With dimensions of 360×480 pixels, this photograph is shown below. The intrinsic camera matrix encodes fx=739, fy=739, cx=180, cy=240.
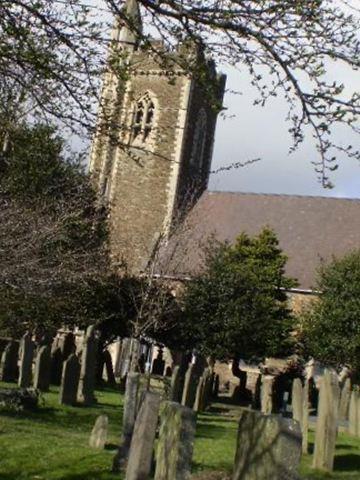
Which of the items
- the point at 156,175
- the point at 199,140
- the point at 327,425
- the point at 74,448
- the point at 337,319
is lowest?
the point at 74,448

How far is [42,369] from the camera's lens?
14469 mm

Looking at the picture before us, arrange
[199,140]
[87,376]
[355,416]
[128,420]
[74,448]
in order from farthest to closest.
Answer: [199,140] < [355,416] < [87,376] < [74,448] < [128,420]

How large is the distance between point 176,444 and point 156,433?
3249 mm

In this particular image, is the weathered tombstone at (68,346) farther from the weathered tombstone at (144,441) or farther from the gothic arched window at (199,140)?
the gothic arched window at (199,140)

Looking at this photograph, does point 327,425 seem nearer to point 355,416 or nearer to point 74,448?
point 74,448

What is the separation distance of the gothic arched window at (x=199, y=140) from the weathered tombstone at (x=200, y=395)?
2352cm

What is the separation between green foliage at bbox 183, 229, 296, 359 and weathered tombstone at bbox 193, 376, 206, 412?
305 inches

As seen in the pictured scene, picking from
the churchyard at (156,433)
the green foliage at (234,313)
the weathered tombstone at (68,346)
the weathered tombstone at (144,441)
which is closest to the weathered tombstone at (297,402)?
the churchyard at (156,433)

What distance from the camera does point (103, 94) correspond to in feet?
19.4

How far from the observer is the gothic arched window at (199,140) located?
128 ft

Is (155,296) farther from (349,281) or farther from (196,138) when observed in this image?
(196,138)

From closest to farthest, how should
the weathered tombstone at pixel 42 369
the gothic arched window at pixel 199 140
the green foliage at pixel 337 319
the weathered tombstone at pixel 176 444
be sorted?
the weathered tombstone at pixel 176 444 → the weathered tombstone at pixel 42 369 → the green foliage at pixel 337 319 → the gothic arched window at pixel 199 140

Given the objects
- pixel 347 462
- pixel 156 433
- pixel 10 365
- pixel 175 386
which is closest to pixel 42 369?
pixel 10 365

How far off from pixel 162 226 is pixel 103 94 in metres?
28.3
